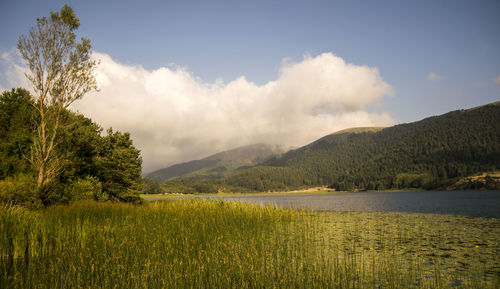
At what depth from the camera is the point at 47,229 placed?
25.7 ft

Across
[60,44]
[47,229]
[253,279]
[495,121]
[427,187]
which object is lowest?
[427,187]

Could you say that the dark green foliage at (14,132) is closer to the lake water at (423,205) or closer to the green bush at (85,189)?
the green bush at (85,189)

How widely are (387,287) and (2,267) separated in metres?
8.71

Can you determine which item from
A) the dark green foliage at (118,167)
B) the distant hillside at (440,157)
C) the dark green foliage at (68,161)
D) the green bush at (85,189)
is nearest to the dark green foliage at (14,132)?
the dark green foliage at (68,161)

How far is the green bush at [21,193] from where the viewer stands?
435 inches

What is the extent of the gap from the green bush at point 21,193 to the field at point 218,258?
188cm

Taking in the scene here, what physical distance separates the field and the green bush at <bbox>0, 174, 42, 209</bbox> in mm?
1884

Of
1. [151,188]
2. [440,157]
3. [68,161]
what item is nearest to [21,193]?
[68,161]

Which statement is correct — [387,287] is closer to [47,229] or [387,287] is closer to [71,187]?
[47,229]

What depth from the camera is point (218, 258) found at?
6.49m

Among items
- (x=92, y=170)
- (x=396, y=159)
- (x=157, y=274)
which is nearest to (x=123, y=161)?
(x=92, y=170)

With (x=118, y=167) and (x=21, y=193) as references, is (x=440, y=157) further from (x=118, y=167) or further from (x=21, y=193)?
(x=21, y=193)

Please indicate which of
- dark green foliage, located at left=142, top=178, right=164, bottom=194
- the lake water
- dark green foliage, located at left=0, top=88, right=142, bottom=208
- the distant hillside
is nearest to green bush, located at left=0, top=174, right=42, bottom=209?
dark green foliage, located at left=0, top=88, right=142, bottom=208

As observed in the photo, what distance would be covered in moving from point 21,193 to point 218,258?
1072 cm
